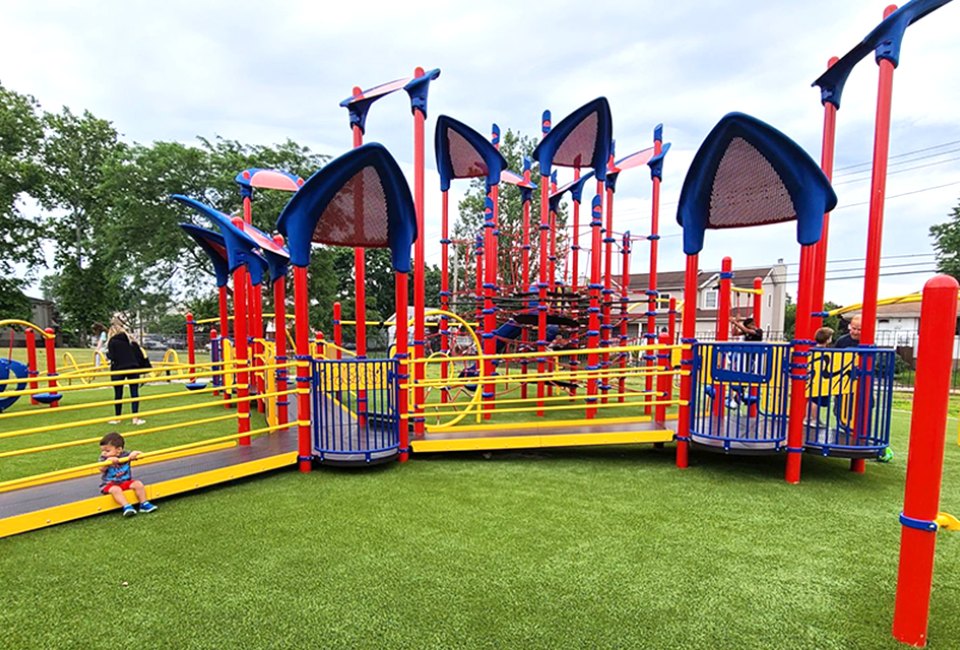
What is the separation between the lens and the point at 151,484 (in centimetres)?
431

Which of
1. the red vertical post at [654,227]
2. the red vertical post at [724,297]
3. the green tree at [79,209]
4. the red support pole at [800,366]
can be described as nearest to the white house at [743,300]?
the red vertical post at [654,227]

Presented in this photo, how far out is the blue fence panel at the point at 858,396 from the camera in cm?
485

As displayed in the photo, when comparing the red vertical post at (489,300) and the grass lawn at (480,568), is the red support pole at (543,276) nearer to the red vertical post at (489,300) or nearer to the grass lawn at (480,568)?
the red vertical post at (489,300)

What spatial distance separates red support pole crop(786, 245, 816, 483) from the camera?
491cm

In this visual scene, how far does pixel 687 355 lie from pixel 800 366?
1089mm

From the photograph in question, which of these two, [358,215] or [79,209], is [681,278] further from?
[79,209]

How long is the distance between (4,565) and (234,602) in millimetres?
1769

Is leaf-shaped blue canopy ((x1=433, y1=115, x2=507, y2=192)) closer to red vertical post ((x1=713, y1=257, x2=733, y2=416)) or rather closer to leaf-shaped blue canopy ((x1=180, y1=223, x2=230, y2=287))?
red vertical post ((x1=713, y1=257, x2=733, y2=416))

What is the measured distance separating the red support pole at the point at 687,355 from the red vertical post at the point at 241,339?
199 inches

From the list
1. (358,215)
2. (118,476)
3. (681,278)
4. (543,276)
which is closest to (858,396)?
(543,276)

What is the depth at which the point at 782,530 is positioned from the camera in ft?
12.5

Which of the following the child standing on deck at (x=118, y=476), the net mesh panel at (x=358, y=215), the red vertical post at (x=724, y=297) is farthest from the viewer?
the red vertical post at (x=724, y=297)

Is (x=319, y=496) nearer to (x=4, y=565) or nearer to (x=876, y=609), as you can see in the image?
(x=4, y=565)

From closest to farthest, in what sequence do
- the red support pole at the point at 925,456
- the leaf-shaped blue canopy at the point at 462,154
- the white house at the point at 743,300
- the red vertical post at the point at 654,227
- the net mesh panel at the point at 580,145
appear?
the red support pole at the point at 925,456 < the leaf-shaped blue canopy at the point at 462,154 < the net mesh panel at the point at 580,145 < the red vertical post at the point at 654,227 < the white house at the point at 743,300
